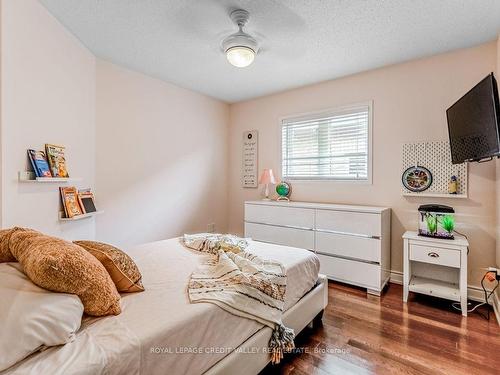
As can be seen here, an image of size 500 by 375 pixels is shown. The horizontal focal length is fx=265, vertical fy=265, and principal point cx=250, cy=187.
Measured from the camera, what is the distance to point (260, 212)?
11.5 feet

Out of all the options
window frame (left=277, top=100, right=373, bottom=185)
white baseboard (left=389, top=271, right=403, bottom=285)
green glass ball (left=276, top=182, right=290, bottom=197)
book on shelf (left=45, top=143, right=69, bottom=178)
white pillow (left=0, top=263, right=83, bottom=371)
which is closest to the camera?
white pillow (left=0, top=263, right=83, bottom=371)

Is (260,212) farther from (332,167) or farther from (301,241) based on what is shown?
(332,167)

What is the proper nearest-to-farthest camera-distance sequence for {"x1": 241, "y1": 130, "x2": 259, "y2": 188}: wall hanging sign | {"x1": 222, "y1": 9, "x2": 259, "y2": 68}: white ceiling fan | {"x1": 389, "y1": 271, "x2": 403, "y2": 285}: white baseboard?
{"x1": 222, "y1": 9, "x2": 259, "y2": 68}: white ceiling fan, {"x1": 389, "y1": 271, "x2": 403, "y2": 285}: white baseboard, {"x1": 241, "y1": 130, "x2": 259, "y2": 188}: wall hanging sign

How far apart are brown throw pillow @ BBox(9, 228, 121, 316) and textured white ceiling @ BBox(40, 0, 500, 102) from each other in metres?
1.79

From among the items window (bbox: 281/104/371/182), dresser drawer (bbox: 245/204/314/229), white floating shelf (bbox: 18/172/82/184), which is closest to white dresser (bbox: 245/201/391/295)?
dresser drawer (bbox: 245/204/314/229)

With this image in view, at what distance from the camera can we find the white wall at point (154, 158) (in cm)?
291

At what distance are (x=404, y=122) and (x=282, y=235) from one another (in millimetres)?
1861

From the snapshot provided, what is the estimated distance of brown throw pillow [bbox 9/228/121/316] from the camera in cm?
97

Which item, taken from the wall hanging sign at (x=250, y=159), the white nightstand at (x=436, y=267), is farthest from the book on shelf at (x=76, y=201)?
the white nightstand at (x=436, y=267)

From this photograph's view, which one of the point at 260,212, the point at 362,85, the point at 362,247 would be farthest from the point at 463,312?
the point at 362,85

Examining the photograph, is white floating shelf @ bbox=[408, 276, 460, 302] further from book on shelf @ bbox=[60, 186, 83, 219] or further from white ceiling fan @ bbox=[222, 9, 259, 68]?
book on shelf @ bbox=[60, 186, 83, 219]

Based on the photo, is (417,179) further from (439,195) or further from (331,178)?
(331,178)

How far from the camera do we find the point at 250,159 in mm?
4160

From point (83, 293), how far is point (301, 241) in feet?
8.05
